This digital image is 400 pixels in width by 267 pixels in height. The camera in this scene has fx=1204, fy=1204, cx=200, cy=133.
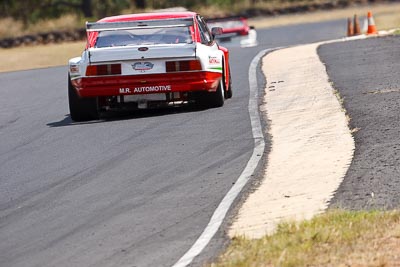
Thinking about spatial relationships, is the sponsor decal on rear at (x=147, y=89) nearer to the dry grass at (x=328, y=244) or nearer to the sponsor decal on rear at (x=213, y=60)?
the sponsor decal on rear at (x=213, y=60)

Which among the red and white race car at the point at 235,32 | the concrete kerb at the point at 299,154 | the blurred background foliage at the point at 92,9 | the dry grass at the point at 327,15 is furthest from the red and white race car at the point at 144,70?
the dry grass at the point at 327,15

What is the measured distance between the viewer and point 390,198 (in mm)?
8734


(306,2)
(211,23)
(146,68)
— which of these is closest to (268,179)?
(146,68)

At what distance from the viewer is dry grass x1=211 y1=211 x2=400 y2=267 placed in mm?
6914

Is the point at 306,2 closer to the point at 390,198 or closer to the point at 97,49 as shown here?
the point at 97,49

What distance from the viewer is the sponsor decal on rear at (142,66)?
1523 centimetres

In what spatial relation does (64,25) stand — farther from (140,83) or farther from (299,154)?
(299,154)

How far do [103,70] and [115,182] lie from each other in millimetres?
4727

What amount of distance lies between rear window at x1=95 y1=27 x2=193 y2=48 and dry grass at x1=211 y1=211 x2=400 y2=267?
793 centimetres

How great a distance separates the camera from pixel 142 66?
50.1ft

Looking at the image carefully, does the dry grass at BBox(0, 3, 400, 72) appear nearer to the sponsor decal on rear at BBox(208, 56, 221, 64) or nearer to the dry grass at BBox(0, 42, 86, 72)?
the dry grass at BBox(0, 42, 86, 72)

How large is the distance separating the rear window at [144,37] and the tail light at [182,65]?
0.50m

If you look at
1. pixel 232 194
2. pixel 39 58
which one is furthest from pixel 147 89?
pixel 39 58

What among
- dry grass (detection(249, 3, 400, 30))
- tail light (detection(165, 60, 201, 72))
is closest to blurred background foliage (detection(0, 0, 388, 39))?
dry grass (detection(249, 3, 400, 30))
